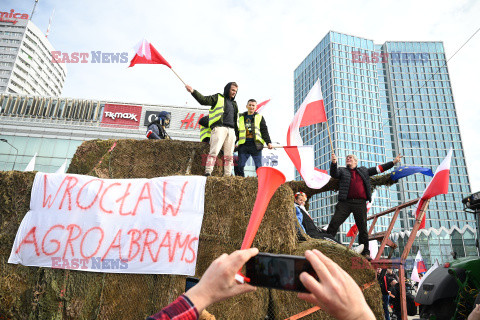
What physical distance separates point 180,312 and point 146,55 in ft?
18.3

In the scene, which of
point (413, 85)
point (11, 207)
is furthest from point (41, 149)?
point (413, 85)

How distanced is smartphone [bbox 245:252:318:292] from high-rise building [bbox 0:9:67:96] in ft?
371

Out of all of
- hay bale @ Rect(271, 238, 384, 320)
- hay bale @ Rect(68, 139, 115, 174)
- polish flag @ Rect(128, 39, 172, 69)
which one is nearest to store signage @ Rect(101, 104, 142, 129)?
hay bale @ Rect(68, 139, 115, 174)

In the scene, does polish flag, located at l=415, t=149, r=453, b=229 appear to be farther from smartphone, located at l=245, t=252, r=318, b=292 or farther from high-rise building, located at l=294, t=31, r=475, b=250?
high-rise building, located at l=294, t=31, r=475, b=250

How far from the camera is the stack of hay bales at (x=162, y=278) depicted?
417 centimetres

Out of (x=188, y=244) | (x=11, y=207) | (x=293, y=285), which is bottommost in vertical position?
(x=293, y=285)

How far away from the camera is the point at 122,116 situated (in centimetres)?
4206

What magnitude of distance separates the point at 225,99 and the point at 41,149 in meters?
40.4

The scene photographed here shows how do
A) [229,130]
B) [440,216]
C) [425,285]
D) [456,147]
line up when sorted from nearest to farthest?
[425,285], [229,130], [440,216], [456,147]

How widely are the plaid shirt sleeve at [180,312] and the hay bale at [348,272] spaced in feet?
11.7

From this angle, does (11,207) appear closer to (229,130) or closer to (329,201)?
(229,130)

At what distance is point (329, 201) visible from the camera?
8506 cm

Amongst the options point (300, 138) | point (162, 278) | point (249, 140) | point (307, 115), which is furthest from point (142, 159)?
point (307, 115)

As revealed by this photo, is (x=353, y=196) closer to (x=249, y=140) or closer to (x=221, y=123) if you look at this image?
(x=249, y=140)
